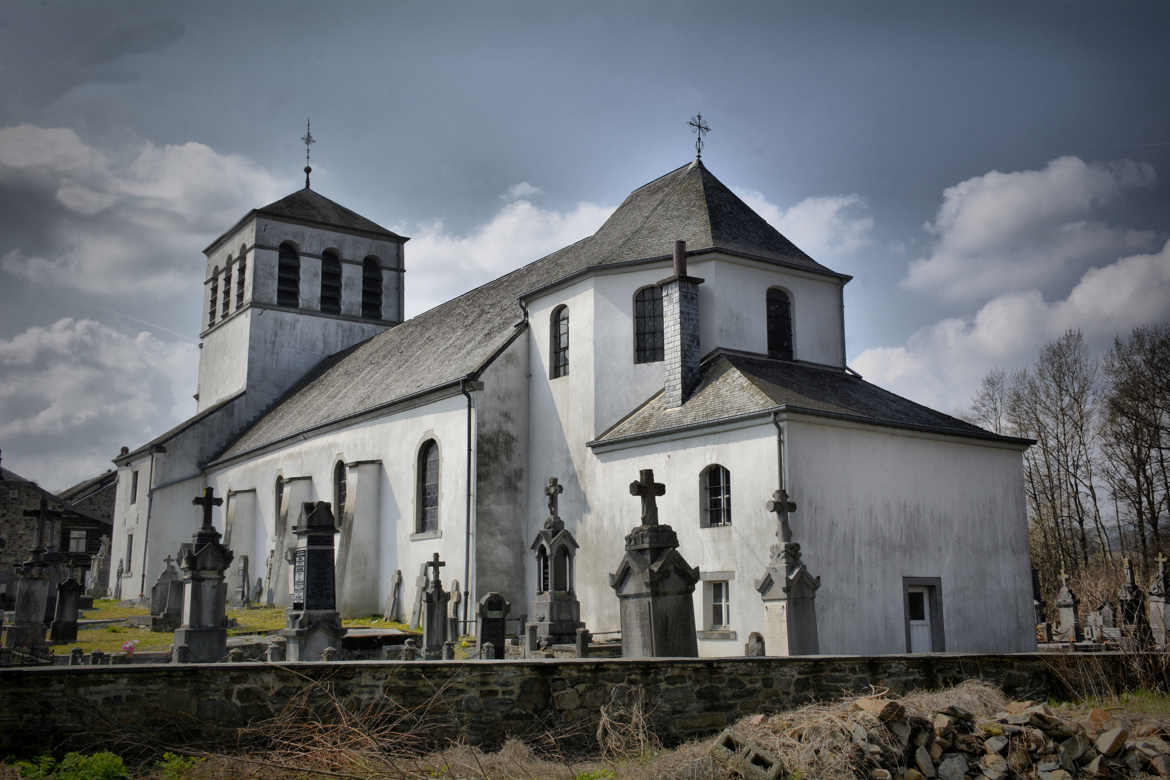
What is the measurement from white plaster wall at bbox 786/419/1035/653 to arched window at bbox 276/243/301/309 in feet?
84.7

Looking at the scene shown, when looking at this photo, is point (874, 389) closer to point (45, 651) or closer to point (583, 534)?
point (583, 534)

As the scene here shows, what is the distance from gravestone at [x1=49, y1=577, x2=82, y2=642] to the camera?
21281 millimetres

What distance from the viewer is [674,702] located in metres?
8.34

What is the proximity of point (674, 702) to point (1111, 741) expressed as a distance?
3155 mm

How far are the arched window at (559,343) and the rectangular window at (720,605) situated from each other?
6604 millimetres

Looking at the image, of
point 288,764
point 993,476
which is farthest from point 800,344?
point 288,764

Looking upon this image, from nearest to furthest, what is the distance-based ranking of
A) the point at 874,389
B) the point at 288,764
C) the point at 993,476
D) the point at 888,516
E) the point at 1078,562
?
the point at 288,764 → the point at 888,516 → the point at 993,476 → the point at 874,389 → the point at 1078,562

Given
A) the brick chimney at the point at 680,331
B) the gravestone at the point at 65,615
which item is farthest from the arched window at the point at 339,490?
the brick chimney at the point at 680,331

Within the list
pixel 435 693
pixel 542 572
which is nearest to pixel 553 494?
pixel 542 572

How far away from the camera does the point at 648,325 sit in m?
22.1

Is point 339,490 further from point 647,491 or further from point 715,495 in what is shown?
point 647,491

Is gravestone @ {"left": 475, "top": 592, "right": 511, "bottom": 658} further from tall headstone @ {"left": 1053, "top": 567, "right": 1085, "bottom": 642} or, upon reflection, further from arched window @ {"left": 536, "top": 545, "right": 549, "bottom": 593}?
tall headstone @ {"left": 1053, "top": 567, "right": 1085, "bottom": 642}

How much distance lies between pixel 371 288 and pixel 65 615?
20.7 meters

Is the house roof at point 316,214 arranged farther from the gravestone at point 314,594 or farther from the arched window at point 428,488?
the gravestone at point 314,594
